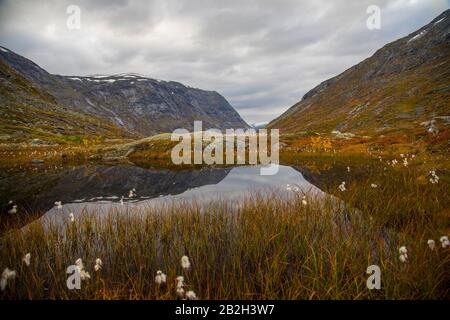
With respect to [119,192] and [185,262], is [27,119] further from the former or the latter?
[185,262]

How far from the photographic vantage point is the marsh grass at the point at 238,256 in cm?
393

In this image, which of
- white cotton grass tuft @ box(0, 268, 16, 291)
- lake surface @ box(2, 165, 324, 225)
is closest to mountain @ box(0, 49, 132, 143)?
lake surface @ box(2, 165, 324, 225)

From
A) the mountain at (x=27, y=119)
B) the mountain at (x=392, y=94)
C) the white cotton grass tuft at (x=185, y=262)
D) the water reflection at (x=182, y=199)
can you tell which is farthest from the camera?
the mountain at (x=27, y=119)

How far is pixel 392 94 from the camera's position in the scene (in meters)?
93.4

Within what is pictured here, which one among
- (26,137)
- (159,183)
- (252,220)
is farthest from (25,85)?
(252,220)

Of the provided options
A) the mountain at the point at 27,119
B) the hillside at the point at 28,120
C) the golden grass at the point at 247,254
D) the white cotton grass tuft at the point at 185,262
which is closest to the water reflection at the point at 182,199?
the golden grass at the point at 247,254

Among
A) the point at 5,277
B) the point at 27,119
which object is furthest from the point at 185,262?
the point at 27,119

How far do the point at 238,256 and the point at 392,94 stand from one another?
358 ft

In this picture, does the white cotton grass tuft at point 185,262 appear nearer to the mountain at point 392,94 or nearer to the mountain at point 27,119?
the mountain at point 392,94

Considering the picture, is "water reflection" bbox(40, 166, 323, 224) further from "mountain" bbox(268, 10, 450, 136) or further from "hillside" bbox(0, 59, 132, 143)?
"hillside" bbox(0, 59, 132, 143)

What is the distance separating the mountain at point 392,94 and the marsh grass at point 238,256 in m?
49.4

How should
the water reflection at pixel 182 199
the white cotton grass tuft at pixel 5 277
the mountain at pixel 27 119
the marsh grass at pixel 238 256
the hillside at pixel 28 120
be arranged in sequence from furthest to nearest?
the mountain at pixel 27 119
the hillside at pixel 28 120
the water reflection at pixel 182 199
the marsh grass at pixel 238 256
the white cotton grass tuft at pixel 5 277

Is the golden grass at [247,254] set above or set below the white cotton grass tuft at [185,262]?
below
